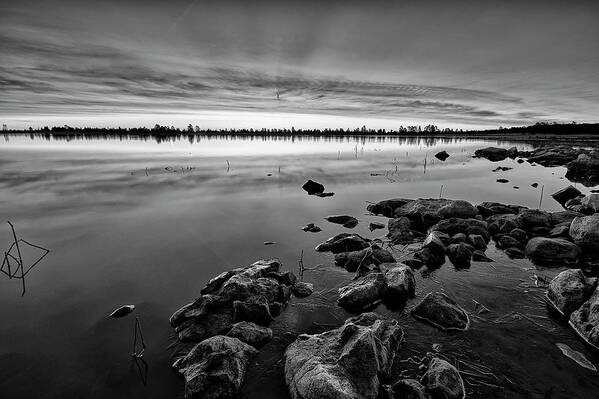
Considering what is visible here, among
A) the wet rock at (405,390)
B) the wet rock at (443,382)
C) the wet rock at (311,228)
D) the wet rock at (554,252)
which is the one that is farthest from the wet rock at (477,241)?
the wet rock at (405,390)

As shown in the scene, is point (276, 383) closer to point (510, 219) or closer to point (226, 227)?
point (226, 227)

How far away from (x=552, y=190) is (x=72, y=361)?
3432 centimetres

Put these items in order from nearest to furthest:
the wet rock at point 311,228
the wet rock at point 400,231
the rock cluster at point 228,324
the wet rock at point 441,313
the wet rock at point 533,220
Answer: the rock cluster at point 228,324 → the wet rock at point 441,313 → the wet rock at point 400,231 → the wet rock at point 533,220 → the wet rock at point 311,228

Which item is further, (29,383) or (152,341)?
(152,341)

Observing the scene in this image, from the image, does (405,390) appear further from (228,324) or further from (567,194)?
(567,194)

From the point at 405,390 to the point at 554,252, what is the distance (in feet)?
32.9

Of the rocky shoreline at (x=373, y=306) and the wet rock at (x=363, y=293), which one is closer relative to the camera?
Result: the rocky shoreline at (x=373, y=306)

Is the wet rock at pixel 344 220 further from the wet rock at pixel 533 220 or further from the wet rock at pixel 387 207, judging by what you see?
the wet rock at pixel 533 220

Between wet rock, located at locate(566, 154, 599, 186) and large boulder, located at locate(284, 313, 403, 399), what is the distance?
128 feet

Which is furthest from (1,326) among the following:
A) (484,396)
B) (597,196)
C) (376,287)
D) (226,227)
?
(597,196)

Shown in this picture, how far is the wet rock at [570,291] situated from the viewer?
7.26m

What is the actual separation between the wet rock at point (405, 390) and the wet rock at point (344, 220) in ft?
33.6

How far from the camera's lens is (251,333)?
6.44 metres

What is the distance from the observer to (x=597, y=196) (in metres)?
16.3
